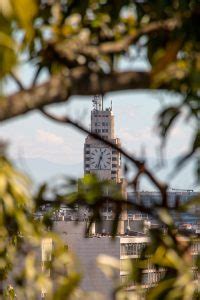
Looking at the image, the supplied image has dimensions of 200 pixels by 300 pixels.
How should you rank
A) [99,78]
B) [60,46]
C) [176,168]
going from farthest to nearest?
[176,168] < [60,46] < [99,78]

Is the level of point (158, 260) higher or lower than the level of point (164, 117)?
lower

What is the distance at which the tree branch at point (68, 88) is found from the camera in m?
1.04

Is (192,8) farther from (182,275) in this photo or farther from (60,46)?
(182,275)

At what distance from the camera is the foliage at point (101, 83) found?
3.56 feet

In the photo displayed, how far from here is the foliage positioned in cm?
109

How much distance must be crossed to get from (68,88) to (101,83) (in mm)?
54

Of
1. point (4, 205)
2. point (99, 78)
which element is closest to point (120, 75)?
point (99, 78)

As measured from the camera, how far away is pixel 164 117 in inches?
51.0

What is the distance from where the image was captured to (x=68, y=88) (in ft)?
3.51

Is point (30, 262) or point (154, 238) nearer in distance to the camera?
point (30, 262)

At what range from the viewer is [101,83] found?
1094 mm

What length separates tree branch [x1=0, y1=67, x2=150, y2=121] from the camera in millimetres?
1037

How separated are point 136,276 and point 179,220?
0.64 ft

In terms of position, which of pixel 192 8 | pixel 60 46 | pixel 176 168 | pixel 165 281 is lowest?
pixel 165 281
